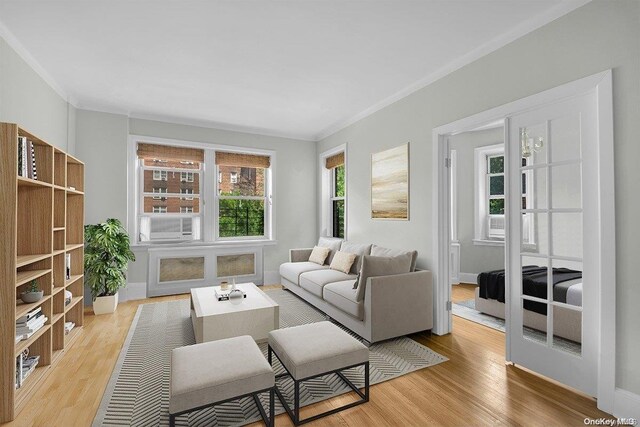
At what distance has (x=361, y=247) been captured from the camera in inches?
166

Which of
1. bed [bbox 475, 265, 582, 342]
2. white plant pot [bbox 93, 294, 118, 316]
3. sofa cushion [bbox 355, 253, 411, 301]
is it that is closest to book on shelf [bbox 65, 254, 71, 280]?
white plant pot [bbox 93, 294, 118, 316]

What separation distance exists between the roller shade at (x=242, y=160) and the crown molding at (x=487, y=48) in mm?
2042

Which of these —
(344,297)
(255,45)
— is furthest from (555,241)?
(255,45)

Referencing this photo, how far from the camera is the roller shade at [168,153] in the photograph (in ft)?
15.5

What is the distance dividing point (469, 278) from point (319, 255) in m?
2.78

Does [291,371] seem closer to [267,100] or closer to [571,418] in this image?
[571,418]

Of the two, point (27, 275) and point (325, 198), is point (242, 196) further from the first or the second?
point (27, 275)

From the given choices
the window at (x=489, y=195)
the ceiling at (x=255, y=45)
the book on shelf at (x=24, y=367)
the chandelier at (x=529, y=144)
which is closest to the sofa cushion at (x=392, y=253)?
the chandelier at (x=529, y=144)

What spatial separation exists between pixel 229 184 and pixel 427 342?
3954mm

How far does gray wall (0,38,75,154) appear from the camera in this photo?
8.46 feet

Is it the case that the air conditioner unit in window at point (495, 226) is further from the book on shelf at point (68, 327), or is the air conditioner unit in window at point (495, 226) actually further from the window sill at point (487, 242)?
the book on shelf at point (68, 327)

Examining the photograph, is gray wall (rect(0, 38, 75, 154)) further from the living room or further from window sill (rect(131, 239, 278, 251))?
window sill (rect(131, 239, 278, 251))

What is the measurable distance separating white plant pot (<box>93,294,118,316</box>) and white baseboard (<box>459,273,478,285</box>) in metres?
5.42

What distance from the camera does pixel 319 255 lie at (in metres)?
4.82
